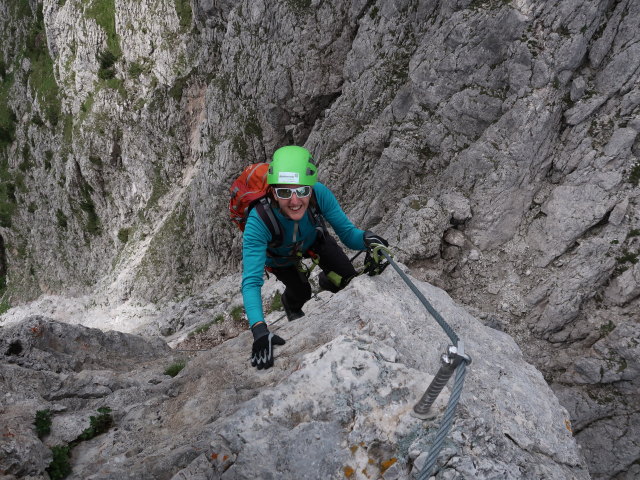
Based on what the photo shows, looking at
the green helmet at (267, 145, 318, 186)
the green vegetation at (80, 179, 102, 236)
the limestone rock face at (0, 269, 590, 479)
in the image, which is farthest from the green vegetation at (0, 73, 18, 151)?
the green helmet at (267, 145, 318, 186)

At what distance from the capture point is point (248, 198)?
6.16m

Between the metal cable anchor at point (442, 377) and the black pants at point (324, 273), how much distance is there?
3519 mm

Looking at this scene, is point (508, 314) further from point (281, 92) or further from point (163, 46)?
point (163, 46)

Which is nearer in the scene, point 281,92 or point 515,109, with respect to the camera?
point 515,109

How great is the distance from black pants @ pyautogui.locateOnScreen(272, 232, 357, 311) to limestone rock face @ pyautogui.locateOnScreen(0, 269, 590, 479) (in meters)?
0.46

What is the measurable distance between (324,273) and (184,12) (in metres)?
30.4

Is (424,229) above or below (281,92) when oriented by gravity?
below

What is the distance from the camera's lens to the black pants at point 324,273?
6.92m

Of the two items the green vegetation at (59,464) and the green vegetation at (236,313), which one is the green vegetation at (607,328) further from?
the green vegetation at (59,464)

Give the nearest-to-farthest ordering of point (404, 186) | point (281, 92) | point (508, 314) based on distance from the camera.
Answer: point (508, 314) < point (404, 186) < point (281, 92)

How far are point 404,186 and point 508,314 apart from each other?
22.8ft

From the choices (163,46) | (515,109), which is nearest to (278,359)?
(515,109)

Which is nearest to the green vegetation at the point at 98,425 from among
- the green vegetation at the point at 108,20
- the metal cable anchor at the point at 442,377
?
the metal cable anchor at the point at 442,377

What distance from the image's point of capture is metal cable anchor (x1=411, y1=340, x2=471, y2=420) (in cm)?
307
